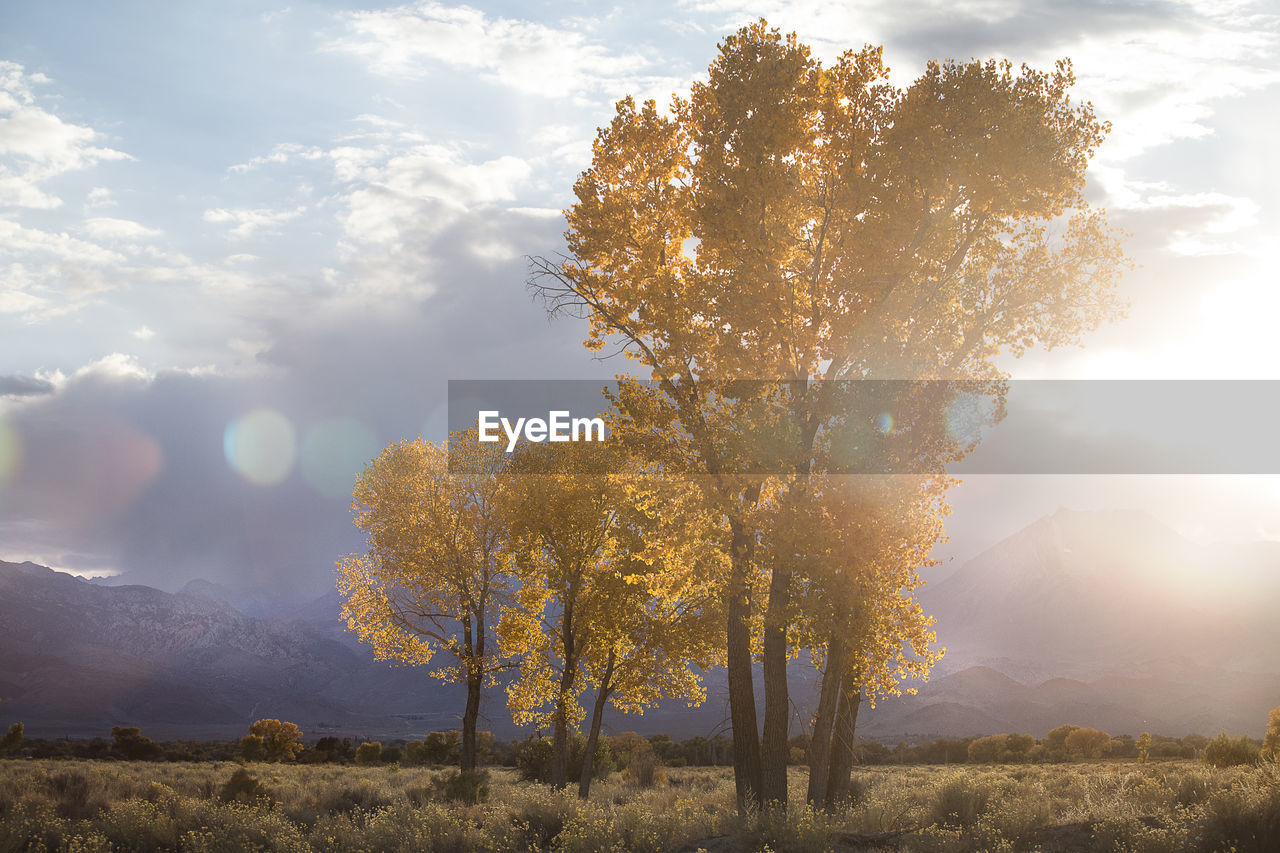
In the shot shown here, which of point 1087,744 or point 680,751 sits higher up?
point 680,751

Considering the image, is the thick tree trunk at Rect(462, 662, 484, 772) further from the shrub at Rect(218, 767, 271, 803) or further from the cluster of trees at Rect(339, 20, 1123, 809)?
the cluster of trees at Rect(339, 20, 1123, 809)

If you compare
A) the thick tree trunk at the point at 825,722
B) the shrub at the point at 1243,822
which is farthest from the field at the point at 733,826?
the thick tree trunk at the point at 825,722

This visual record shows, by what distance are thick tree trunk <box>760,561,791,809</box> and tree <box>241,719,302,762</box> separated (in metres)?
52.5

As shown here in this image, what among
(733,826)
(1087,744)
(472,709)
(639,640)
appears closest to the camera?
(733,826)

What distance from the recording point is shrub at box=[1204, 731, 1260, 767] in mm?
31156

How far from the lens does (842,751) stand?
661 inches

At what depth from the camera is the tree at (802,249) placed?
15.4 m

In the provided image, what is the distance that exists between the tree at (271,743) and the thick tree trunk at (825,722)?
172 feet

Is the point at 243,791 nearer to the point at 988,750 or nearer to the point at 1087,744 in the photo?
the point at 988,750

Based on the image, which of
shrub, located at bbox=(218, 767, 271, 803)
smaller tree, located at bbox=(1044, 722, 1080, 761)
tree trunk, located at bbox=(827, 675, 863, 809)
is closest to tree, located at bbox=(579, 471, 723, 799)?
tree trunk, located at bbox=(827, 675, 863, 809)

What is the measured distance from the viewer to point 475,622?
30109 mm

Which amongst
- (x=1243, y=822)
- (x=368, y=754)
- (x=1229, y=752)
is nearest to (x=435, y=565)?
(x=1243, y=822)

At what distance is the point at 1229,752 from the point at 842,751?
25.6m

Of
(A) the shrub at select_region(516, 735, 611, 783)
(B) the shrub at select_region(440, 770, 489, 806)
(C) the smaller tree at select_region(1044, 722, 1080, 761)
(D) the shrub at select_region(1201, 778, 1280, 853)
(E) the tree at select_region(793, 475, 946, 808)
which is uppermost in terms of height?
(E) the tree at select_region(793, 475, 946, 808)
